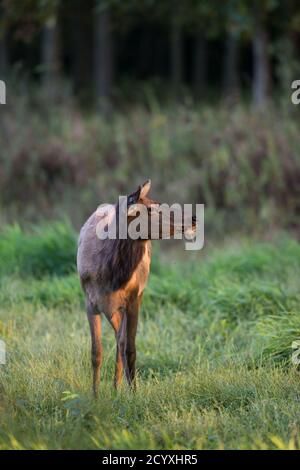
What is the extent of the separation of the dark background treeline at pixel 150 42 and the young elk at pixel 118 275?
9.07m

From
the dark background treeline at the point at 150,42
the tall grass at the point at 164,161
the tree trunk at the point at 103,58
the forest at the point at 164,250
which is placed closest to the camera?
the forest at the point at 164,250

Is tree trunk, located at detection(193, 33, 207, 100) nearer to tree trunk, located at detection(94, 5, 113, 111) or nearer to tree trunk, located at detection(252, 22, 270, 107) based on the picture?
tree trunk, located at detection(94, 5, 113, 111)

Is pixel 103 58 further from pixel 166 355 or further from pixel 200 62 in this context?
pixel 166 355

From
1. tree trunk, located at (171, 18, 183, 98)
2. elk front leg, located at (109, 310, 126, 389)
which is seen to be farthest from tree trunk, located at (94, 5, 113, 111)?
elk front leg, located at (109, 310, 126, 389)

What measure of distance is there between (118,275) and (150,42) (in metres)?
26.4

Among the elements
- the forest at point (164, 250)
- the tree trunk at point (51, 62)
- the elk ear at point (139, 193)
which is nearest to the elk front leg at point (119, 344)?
the forest at point (164, 250)

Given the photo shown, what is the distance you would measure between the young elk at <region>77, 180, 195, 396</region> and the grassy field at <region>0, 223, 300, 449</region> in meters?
0.30

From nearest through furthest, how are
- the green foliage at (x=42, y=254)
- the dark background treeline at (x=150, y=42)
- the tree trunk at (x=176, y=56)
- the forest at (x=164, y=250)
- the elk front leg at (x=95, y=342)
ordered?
the forest at (x=164, y=250)
the elk front leg at (x=95, y=342)
the green foliage at (x=42, y=254)
the dark background treeline at (x=150, y=42)
the tree trunk at (x=176, y=56)

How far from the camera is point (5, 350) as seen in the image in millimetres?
7402

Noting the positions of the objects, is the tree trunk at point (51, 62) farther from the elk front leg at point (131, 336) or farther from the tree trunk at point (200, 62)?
the elk front leg at point (131, 336)

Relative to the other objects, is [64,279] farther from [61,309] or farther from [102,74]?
[102,74]

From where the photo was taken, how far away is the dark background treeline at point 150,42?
16.7 meters

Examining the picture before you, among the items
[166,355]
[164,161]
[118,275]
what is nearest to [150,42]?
[164,161]

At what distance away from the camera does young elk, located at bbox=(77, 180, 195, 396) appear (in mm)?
6289
